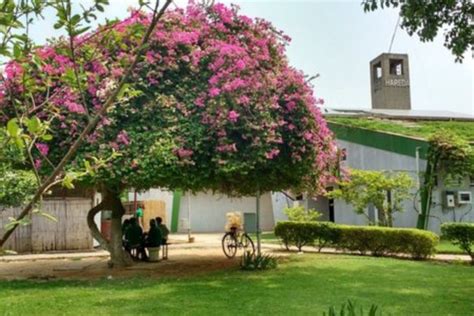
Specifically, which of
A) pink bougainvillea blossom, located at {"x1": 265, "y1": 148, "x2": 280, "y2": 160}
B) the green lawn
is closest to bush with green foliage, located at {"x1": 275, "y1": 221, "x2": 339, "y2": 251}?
the green lawn

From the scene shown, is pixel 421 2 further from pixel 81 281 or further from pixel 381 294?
pixel 81 281

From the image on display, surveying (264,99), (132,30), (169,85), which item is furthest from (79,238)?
(132,30)

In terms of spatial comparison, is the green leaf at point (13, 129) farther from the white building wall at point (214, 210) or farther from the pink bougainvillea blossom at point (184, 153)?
the white building wall at point (214, 210)

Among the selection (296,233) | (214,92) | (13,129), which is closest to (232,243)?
(296,233)

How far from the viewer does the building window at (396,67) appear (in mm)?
37375

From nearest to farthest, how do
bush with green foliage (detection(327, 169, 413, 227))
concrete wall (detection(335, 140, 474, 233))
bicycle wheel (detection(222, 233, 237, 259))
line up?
bicycle wheel (detection(222, 233, 237, 259)) < bush with green foliage (detection(327, 169, 413, 227)) < concrete wall (detection(335, 140, 474, 233))

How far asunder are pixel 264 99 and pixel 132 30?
936 cm

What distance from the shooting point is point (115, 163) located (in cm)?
1084

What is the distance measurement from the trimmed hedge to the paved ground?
401mm

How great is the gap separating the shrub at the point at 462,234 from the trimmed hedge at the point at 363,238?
1.35ft

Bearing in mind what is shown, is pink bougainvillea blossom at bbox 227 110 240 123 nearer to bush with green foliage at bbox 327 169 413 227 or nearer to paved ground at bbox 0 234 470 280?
paved ground at bbox 0 234 470 280

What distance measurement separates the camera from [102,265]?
556 inches

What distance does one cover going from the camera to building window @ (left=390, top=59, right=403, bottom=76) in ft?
123

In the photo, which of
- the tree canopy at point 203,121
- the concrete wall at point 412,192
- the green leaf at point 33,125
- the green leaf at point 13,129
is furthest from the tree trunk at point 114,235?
the green leaf at point 13,129
